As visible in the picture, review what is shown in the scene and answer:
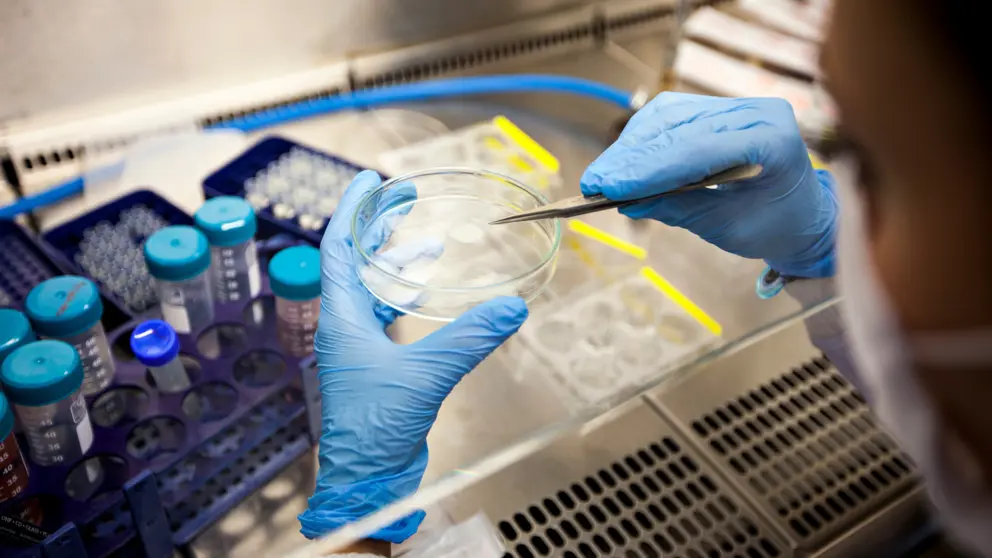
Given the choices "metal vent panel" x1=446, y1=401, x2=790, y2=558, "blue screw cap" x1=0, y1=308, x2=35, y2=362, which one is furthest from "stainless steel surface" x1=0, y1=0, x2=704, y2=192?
"metal vent panel" x1=446, y1=401, x2=790, y2=558

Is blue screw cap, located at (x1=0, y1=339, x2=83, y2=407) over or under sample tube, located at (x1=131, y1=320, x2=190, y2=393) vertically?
over

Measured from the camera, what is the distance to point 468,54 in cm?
197

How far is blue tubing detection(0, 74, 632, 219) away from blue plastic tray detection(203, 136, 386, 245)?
17cm

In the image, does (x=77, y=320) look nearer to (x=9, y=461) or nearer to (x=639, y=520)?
(x=9, y=461)

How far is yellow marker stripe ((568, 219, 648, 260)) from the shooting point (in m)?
1.57

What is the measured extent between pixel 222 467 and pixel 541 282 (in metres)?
0.53

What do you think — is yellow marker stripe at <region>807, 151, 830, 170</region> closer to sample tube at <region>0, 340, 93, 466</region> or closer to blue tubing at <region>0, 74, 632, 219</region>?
blue tubing at <region>0, 74, 632, 219</region>

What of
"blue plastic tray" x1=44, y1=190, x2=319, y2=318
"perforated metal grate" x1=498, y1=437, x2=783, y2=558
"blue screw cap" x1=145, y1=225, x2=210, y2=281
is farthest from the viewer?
"blue plastic tray" x1=44, y1=190, x2=319, y2=318

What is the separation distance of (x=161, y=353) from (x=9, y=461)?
0.71 feet

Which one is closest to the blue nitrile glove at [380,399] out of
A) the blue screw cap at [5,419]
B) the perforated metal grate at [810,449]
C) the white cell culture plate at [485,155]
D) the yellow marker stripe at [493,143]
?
the blue screw cap at [5,419]

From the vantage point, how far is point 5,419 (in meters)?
0.89

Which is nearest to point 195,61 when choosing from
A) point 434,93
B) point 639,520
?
point 434,93

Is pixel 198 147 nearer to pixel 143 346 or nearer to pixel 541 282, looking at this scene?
pixel 143 346

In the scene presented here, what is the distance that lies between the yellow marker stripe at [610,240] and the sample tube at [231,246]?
2.24ft
